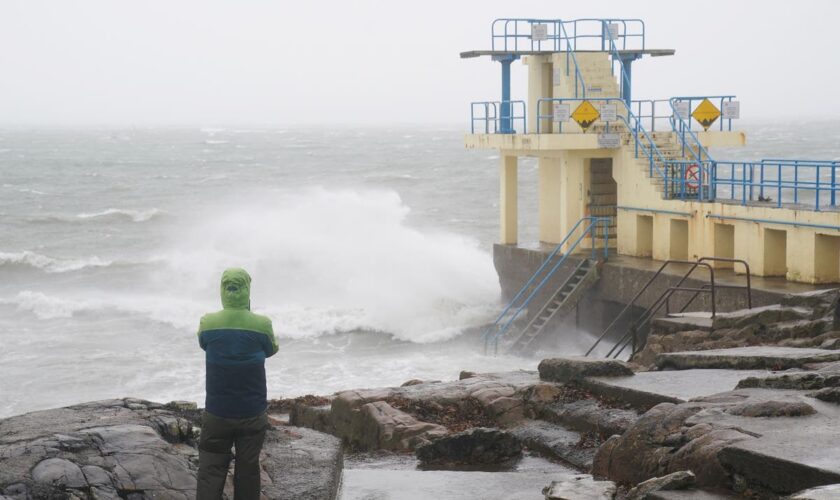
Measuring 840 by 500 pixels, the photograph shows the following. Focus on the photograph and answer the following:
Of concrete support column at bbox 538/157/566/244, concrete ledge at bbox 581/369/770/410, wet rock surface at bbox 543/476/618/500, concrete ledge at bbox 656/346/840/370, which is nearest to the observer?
wet rock surface at bbox 543/476/618/500

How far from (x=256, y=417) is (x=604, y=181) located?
19.0 metres

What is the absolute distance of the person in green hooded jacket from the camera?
6.93 metres

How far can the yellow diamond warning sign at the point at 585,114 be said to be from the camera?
23.2 metres

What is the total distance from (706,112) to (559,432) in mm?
14936

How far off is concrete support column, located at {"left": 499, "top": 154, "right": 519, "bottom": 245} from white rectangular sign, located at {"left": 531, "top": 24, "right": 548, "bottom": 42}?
290 centimetres

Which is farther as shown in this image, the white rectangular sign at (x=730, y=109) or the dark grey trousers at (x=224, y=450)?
the white rectangular sign at (x=730, y=109)

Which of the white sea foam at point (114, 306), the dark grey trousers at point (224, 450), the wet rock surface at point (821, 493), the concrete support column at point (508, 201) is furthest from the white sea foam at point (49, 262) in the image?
the wet rock surface at point (821, 493)

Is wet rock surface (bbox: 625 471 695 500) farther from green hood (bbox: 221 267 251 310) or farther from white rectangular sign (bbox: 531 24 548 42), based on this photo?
white rectangular sign (bbox: 531 24 548 42)

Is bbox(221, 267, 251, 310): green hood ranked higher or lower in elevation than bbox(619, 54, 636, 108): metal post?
lower

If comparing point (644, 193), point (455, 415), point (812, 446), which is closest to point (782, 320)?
point (455, 415)

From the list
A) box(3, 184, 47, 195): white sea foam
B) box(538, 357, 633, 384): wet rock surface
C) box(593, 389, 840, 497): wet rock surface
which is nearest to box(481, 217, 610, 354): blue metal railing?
box(538, 357, 633, 384): wet rock surface

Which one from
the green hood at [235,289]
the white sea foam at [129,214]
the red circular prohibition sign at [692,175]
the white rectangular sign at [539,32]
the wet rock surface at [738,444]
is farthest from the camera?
the white sea foam at [129,214]

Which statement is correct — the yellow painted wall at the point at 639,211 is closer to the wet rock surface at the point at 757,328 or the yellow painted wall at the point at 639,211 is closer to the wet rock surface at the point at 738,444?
the wet rock surface at the point at 757,328

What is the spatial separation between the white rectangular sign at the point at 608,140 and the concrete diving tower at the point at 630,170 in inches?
0.8
